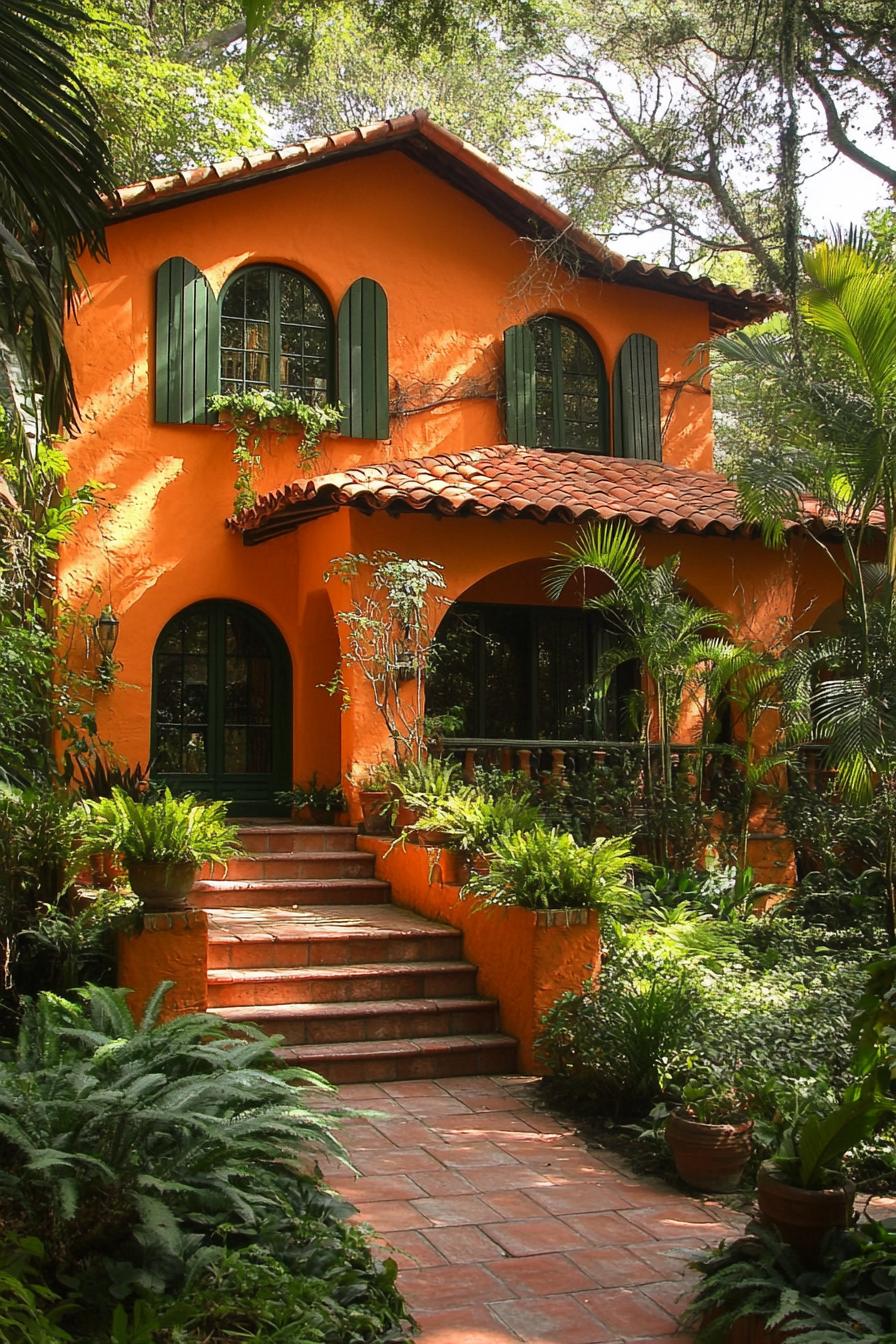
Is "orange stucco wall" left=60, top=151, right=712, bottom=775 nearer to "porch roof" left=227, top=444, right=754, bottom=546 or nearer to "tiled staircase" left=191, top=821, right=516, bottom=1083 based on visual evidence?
"porch roof" left=227, top=444, right=754, bottom=546

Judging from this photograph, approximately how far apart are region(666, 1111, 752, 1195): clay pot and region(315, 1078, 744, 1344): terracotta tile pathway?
4.8 inches

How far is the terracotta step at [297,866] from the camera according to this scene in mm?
9445

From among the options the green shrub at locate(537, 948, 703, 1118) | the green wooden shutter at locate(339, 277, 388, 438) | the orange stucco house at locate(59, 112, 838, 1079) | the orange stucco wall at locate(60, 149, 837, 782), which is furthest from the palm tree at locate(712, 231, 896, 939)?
the green wooden shutter at locate(339, 277, 388, 438)

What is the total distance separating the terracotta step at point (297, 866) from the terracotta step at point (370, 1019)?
199cm

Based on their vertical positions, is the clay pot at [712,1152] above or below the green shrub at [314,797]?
below

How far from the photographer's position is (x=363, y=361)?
1209 centimetres

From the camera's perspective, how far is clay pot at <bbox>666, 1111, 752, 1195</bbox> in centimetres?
545

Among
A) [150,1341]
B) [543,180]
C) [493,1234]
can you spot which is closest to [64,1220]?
[150,1341]

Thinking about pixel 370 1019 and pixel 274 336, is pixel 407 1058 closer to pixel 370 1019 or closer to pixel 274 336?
pixel 370 1019

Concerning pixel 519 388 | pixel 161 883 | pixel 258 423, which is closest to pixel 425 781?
pixel 161 883

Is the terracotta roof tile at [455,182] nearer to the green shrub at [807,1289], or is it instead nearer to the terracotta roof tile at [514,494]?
the terracotta roof tile at [514,494]

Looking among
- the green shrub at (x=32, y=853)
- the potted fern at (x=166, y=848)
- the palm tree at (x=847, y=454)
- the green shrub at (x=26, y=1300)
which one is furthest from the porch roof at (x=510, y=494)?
the green shrub at (x=26, y=1300)

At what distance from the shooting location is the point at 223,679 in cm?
1167

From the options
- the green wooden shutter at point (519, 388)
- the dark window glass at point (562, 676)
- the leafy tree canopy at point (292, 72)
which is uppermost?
the leafy tree canopy at point (292, 72)
